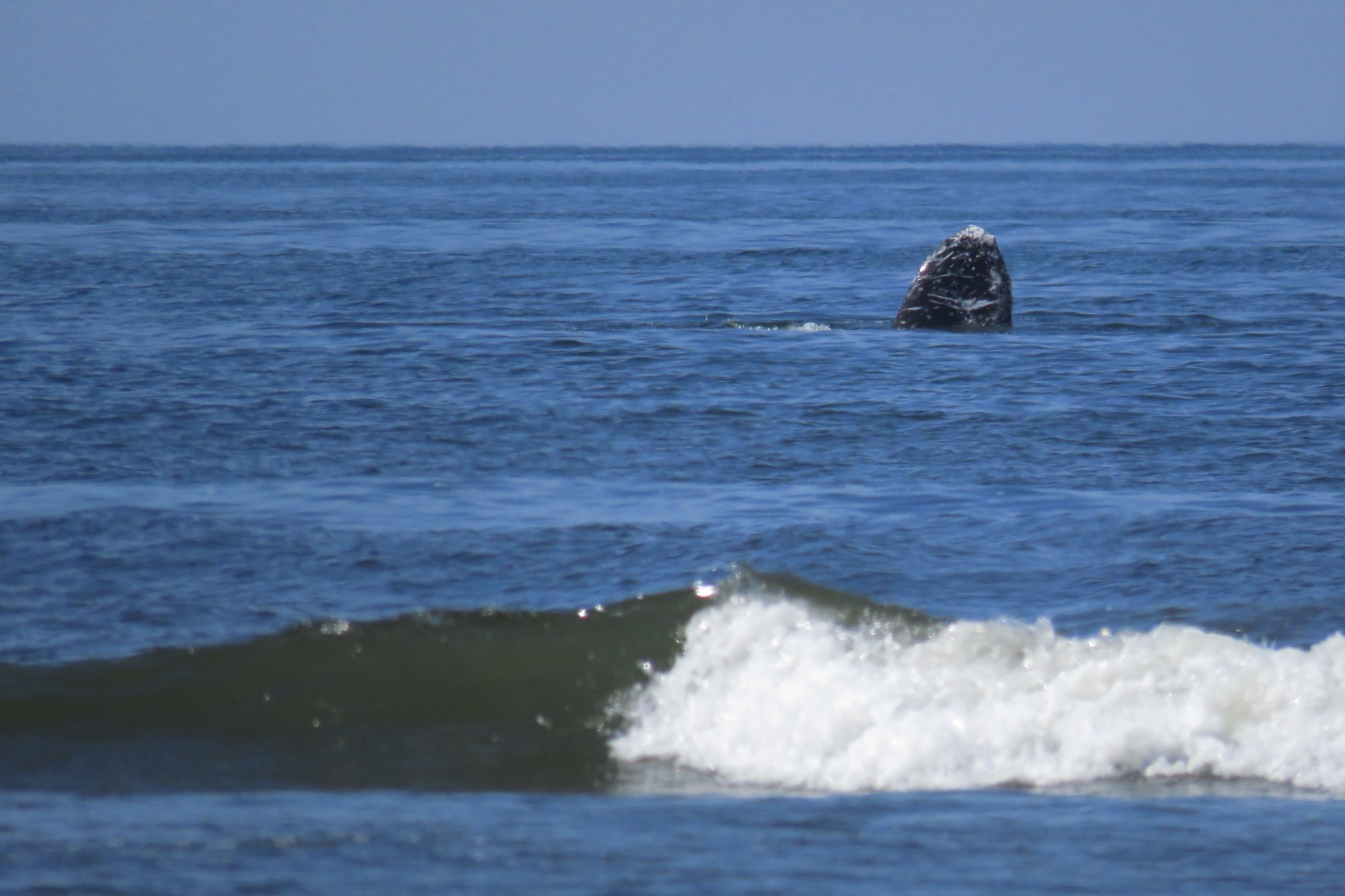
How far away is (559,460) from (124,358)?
743cm

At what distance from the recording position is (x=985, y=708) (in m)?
7.68

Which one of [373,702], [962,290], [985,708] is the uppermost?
[962,290]

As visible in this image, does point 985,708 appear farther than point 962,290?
No

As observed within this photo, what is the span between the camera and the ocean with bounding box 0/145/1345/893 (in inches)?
241

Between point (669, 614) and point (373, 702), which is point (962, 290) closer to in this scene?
point (669, 614)

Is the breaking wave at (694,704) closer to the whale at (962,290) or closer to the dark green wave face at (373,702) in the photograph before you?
the dark green wave face at (373,702)

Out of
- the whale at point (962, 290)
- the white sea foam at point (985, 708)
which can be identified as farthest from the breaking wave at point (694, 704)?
the whale at point (962, 290)

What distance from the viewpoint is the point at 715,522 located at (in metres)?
10.7

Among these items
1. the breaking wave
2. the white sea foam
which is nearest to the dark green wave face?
the breaking wave

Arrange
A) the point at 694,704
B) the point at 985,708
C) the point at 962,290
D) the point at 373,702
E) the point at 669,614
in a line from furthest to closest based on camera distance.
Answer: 1. the point at 962,290
2. the point at 669,614
3. the point at 373,702
4. the point at 694,704
5. the point at 985,708

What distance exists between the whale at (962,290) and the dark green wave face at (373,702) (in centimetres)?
1398

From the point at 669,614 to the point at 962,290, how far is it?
14.9m

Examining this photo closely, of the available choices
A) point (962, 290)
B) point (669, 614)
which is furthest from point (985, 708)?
point (962, 290)

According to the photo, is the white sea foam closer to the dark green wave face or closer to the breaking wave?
the breaking wave
